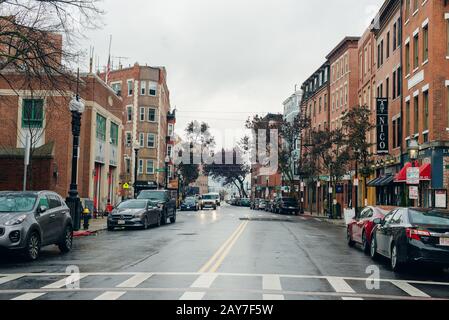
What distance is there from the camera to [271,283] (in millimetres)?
11219

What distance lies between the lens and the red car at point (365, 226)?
18.1 m

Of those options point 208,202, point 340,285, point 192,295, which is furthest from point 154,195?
point 208,202

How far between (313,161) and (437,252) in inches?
1632

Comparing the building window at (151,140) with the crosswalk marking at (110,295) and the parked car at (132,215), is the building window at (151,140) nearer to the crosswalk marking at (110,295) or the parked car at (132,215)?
the parked car at (132,215)

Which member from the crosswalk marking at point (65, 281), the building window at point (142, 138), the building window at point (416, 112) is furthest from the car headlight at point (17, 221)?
the building window at point (142, 138)

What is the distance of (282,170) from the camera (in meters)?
67.6

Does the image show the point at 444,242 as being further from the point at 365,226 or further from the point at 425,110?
the point at 425,110

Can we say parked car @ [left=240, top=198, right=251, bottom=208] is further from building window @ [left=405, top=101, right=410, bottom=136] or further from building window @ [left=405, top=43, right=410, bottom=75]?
building window @ [left=405, top=43, right=410, bottom=75]

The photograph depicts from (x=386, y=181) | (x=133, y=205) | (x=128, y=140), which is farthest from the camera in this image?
(x=128, y=140)

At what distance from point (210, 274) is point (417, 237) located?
4677 millimetres

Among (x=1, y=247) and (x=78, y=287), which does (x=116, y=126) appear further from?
(x=78, y=287)

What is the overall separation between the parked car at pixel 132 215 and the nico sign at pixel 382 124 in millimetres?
17157

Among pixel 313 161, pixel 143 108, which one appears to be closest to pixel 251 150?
pixel 143 108

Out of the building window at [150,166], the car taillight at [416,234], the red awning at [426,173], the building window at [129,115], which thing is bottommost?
the car taillight at [416,234]
